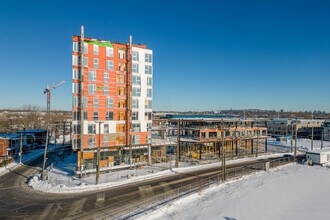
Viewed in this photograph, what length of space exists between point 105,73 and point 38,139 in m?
44.1

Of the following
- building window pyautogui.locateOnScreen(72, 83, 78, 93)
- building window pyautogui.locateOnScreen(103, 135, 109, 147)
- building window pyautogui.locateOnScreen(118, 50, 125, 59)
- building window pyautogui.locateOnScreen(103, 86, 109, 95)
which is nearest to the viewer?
building window pyautogui.locateOnScreen(72, 83, 78, 93)

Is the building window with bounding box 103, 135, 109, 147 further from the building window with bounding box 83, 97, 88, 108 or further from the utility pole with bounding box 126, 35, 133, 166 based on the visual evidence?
the building window with bounding box 83, 97, 88, 108

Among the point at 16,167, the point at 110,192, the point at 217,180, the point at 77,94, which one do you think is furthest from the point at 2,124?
the point at 217,180

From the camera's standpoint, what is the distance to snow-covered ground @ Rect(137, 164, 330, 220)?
2389cm

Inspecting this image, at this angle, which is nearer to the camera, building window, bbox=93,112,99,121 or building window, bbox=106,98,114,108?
building window, bbox=93,112,99,121

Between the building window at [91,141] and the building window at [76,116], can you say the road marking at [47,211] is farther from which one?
the building window at [76,116]

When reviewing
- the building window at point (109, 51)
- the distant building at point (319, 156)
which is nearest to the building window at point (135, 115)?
the building window at point (109, 51)

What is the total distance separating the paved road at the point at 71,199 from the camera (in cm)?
2412

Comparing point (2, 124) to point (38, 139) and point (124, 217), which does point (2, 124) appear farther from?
point (124, 217)

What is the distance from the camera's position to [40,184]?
3369 cm

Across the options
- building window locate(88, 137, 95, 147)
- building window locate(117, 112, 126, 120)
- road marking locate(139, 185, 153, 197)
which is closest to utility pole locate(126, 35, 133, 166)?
building window locate(117, 112, 126, 120)

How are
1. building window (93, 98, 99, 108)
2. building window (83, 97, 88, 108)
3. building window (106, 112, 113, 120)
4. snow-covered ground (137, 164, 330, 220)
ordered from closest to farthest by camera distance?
1. snow-covered ground (137, 164, 330, 220)
2. building window (83, 97, 88, 108)
3. building window (93, 98, 99, 108)
4. building window (106, 112, 113, 120)

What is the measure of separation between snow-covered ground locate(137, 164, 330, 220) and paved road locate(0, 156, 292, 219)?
17.0 feet

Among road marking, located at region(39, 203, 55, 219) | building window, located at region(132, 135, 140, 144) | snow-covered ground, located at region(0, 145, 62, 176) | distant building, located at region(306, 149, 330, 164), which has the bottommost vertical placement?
snow-covered ground, located at region(0, 145, 62, 176)
